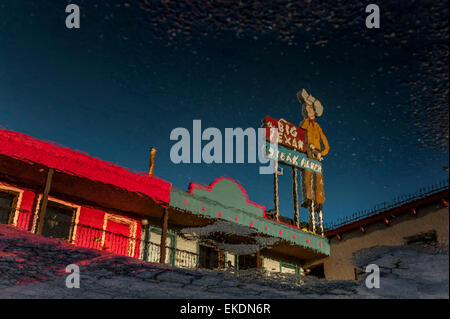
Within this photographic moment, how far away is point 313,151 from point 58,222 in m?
13.6

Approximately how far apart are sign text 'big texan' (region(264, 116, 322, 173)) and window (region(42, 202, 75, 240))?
399 inches

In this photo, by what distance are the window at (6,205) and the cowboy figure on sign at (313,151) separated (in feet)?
43.7

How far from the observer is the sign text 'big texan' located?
70.6 ft

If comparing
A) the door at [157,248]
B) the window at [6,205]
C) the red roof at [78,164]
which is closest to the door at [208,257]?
the door at [157,248]

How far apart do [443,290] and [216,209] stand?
12448mm

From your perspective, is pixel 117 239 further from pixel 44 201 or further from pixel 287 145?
pixel 287 145

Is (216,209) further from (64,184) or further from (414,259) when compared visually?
(414,259)

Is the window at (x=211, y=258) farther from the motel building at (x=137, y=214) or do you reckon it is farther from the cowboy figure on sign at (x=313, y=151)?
the cowboy figure on sign at (x=313, y=151)

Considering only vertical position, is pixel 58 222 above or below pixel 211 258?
above

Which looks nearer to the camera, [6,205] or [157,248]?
[6,205]

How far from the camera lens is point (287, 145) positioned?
866 inches

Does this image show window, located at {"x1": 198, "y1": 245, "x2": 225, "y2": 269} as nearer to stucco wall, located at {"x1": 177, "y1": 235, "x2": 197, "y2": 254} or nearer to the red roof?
stucco wall, located at {"x1": 177, "y1": 235, "x2": 197, "y2": 254}

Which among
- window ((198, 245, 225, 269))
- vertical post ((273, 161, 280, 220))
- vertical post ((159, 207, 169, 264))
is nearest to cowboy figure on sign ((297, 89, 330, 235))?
vertical post ((273, 161, 280, 220))

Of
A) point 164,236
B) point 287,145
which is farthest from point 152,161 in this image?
point 287,145
